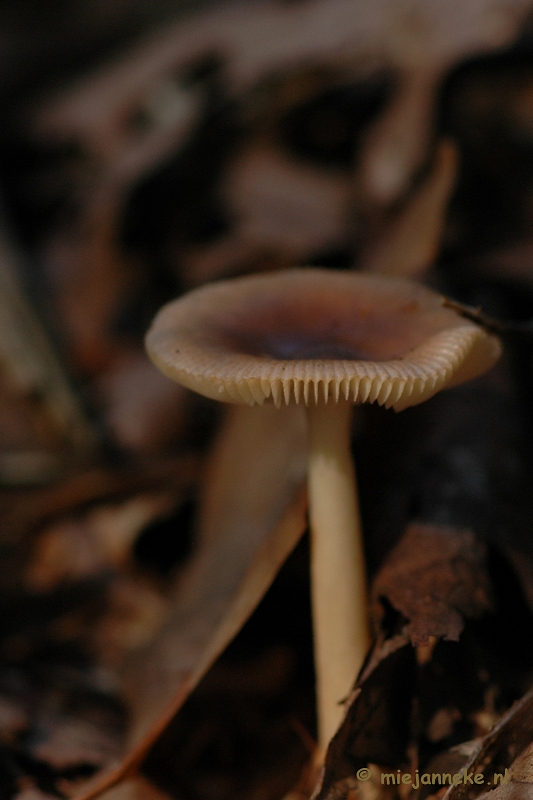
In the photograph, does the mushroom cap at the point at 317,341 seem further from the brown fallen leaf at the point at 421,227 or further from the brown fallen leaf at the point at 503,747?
the brown fallen leaf at the point at 503,747

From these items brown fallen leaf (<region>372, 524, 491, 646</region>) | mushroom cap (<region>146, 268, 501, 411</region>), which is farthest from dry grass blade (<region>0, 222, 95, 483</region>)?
brown fallen leaf (<region>372, 524, 491, 646</region>)

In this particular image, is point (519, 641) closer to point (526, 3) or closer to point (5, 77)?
point (526, 3)

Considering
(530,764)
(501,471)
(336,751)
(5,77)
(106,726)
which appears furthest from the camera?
(5,77)

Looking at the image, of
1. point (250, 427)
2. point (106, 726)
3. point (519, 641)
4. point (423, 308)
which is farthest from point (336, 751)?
point (250, 427)

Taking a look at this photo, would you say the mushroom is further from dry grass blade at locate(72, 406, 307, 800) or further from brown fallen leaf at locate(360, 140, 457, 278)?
brown fallen leaf at locate(360, 140, 457, 278)

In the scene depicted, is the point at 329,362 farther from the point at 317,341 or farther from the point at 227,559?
the point at 227,559

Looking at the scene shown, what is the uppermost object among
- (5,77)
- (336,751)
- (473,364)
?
(5,77)

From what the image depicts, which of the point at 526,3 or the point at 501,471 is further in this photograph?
the point at 526,3

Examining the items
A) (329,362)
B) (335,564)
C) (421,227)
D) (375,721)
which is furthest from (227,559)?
(421,227)
